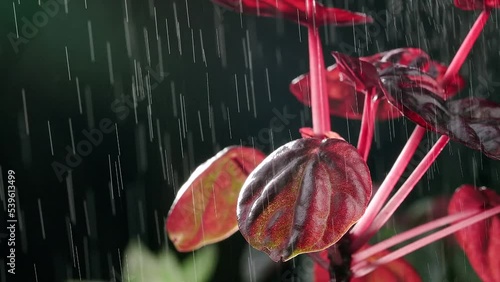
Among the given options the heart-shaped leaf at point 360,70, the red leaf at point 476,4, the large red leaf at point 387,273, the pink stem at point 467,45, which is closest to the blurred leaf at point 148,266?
the large red leaf at point 387,273

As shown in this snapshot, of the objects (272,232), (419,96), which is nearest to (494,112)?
(419,96)

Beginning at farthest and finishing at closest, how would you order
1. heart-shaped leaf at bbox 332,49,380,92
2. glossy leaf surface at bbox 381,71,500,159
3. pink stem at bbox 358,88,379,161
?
pink stem at bbox 358,88,379,161, heart-shaped leaf at bbox 332,49,380,92, glossy leaf surface at bbox 381,71,500,159

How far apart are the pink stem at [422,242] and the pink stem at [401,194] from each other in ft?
0.18

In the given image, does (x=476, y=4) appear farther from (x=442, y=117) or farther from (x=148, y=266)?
(x=148, y=266)

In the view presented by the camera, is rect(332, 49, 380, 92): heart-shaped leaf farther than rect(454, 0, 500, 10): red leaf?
No

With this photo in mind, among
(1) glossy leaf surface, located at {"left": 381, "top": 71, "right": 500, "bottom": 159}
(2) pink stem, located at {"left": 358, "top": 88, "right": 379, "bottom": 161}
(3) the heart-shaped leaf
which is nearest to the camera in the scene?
(1) glossy leaf surface, located at {"left": 381, "top": 71, "right": 500, "bottom": 159}

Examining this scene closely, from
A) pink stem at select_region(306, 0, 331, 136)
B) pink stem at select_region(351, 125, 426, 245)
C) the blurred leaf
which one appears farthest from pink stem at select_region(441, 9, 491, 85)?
the blurred leaf

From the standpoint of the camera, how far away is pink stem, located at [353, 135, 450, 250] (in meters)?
1.01

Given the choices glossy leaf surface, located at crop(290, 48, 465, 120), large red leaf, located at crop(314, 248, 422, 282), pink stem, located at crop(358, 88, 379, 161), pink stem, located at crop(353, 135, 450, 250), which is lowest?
large red leaf, located at crop(314, 248, 422, 282)

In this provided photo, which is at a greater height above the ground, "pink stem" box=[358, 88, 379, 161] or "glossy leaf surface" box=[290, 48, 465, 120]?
"glossy leaf surface" box=[290, 48, 465, 120]

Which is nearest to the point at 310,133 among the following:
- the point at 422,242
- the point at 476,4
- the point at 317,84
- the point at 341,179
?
the point at 317,84

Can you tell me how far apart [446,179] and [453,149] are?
0.21 ft

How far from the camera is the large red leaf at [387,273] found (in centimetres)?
104

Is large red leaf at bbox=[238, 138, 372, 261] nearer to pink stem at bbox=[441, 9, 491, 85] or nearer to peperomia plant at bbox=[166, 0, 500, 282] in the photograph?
peperomia plant at bbox=[166, 0, 500, 282]
